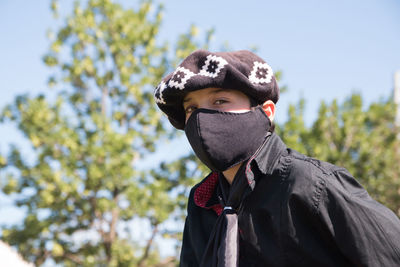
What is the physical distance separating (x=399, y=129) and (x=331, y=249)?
16077 mm

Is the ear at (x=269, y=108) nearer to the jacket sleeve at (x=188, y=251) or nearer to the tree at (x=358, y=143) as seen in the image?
the jacket sleeve at (x=188, y=251)

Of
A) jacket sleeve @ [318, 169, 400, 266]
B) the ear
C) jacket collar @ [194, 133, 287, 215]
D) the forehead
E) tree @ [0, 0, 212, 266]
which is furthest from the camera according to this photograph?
tree @ [0, 0, 212, 266]

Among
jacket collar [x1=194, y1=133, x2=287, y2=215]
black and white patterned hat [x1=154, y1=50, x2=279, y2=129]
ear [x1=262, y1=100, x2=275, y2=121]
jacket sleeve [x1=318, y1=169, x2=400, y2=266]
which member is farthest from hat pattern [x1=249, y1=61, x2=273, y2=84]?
jacket sleeve [x1=318, y1=169, x2=400, y2=266]

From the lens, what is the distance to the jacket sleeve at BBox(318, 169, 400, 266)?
5.23ft

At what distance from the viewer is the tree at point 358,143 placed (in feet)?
44.0

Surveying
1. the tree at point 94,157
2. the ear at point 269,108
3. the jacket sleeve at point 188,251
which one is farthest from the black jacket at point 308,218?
the tree at point 94,157

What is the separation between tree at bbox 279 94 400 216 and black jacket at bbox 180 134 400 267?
35.4ft

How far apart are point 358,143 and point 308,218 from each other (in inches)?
538

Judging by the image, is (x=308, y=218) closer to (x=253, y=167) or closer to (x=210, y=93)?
(x=253, y=167)

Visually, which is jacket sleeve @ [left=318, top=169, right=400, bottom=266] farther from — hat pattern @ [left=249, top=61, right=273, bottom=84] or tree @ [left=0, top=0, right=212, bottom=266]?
tree @ [left=0, top=0, right=212, bottom=266]

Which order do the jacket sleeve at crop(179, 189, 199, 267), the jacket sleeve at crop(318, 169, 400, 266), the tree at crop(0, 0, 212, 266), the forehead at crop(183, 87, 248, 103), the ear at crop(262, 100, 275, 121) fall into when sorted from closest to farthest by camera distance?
the jacket sleeve at crop(318, 169, 400, 266) → the forehead at crop(183, 87, 248, 103) → the ear at crop(262, 100, 275, 121) → the jacket sleeve at crop(179, 189, 199, 267) → the tree at crop(0, 0, 212, 266)

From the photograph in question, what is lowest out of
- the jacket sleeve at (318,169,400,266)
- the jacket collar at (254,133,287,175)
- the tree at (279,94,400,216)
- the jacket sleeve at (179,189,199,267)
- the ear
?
the tree at (279,94,400,216)

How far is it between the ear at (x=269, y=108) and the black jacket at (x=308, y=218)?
0.68 feet

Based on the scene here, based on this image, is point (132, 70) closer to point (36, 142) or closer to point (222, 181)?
point (36, 142)
